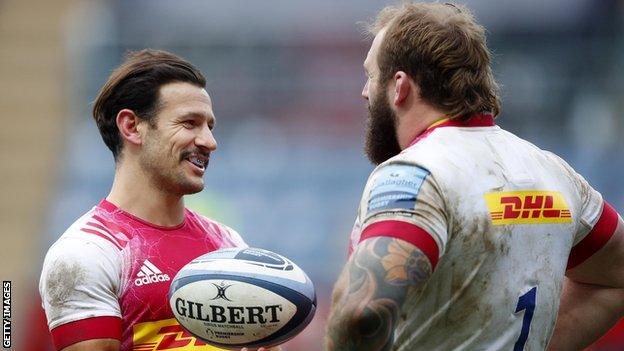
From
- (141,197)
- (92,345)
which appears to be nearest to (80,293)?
(92,345)

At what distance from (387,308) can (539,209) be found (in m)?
0.74

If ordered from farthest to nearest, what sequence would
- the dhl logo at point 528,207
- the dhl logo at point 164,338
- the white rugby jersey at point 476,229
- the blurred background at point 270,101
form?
the blurred background at point 270,101 → the dhl logo at point 164,338 → the dhl logo at point 528,207 → the white rugby jersey at point 476,229

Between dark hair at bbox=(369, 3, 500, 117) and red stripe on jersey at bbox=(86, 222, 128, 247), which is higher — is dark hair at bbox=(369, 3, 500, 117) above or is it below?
above

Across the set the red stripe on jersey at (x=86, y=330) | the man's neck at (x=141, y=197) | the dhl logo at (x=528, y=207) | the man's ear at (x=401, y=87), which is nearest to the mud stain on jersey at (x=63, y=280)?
the red stripe on jersey at (x=86, y=330)

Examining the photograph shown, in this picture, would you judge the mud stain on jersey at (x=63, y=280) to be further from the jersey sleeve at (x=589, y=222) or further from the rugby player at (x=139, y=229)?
the jersey sleeve at (x=589, y=222)

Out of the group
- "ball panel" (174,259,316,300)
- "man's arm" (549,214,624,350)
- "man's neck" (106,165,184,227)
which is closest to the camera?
"ball panel" (174,259,316,300)

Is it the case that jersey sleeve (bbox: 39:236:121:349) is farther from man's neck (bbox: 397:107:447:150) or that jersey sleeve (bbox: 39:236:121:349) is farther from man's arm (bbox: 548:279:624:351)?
man's arm (bbox: 548:279:624:351)

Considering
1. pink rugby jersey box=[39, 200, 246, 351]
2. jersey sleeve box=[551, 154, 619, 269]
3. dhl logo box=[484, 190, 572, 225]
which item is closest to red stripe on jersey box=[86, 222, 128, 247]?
pink rugby jersey box=[39, 200, 246, 351]

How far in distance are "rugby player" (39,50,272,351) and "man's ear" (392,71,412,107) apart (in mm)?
1207

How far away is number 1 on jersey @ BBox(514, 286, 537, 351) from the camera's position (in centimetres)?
393

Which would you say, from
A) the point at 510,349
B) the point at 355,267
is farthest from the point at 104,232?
the point at 510,349

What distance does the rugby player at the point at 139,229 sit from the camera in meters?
4.48

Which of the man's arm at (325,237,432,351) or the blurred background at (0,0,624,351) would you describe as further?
the blurred background at (0,0,624,351)

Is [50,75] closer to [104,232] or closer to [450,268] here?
[104,232]
